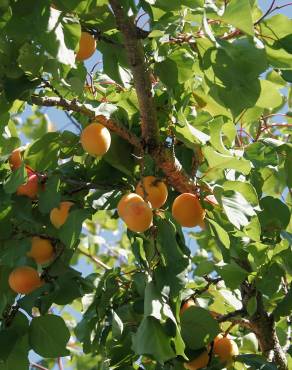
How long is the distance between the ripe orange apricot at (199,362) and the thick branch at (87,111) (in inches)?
24.0

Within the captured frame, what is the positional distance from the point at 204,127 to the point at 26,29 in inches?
21.3

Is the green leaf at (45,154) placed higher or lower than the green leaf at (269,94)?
lower

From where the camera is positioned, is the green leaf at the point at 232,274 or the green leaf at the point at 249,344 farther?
the green leaf at the point at 249,344

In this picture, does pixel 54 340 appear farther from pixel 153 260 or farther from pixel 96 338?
pixel 153 260

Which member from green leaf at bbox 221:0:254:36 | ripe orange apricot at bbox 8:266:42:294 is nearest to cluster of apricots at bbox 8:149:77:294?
ripe orange apricot at bbox 8:266:42:294

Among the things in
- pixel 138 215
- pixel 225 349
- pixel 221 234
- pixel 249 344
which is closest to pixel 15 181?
pixel 138 215

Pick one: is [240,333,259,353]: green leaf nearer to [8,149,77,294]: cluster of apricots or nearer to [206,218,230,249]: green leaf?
[206,218,230,249]: green leaf

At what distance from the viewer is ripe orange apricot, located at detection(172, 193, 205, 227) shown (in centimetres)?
172

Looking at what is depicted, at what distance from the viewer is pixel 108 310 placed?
2.05 meters

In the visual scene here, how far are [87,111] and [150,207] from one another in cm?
32

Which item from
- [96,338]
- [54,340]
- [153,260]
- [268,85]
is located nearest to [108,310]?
[96,338]

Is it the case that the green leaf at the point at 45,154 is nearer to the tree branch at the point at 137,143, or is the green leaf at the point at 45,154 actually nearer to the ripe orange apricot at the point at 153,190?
the tree branch at the point at 137,143

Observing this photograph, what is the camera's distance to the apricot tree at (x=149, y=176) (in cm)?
154

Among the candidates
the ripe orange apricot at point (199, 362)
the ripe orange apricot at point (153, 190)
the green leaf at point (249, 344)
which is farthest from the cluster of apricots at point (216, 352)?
the ripe orange apricot at point (153, 190)
